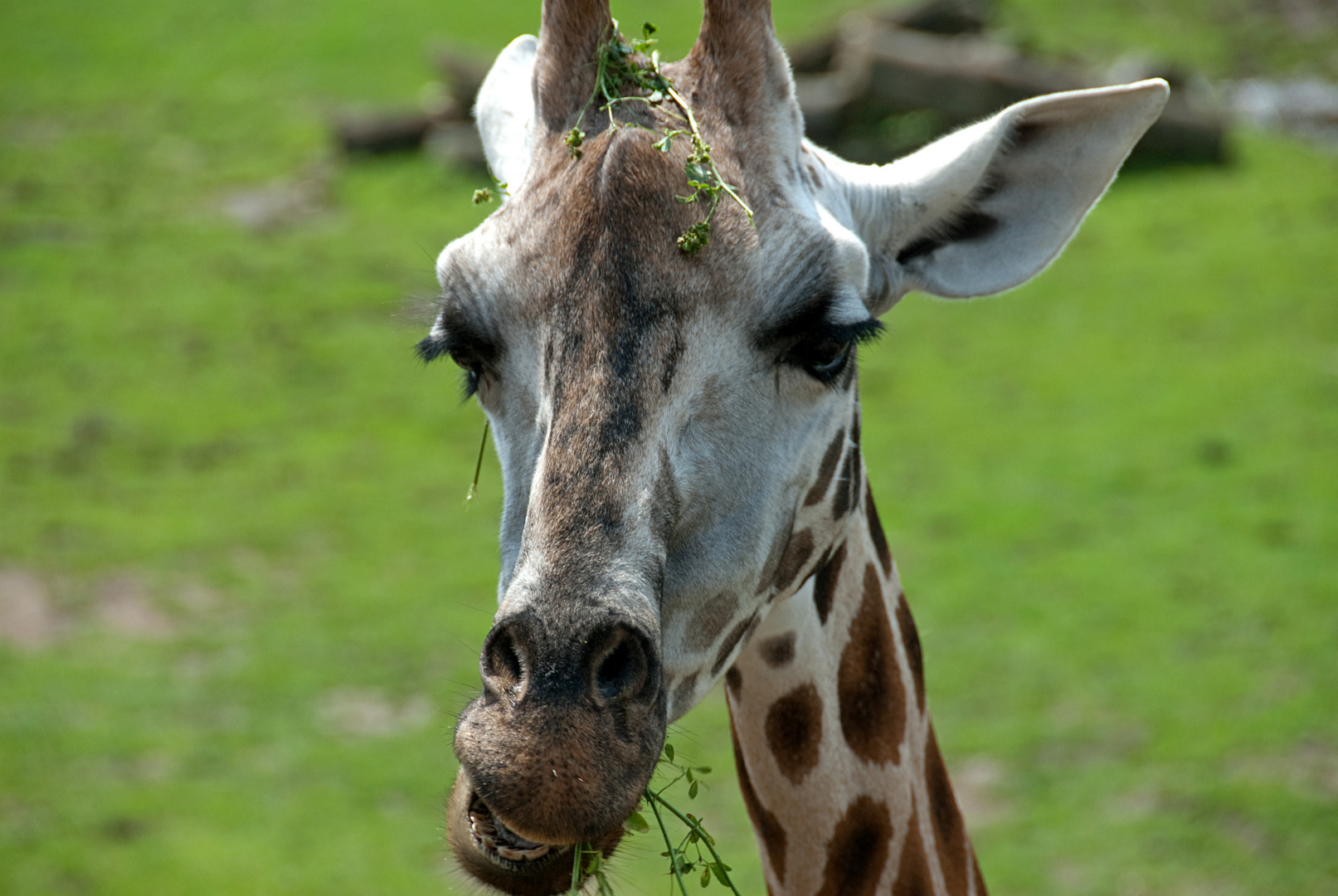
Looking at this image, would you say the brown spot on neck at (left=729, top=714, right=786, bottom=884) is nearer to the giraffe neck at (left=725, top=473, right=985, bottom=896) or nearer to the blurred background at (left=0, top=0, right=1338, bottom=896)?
the giraffe neck at (left=725, top=473, right=985, bottom=896)

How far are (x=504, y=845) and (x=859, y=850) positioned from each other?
108 centimetres

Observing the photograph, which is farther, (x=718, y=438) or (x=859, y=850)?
(x=859, y=850)

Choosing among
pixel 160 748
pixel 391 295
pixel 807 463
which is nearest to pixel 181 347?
pixel 391 295

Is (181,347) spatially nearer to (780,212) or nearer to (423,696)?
(423,696)

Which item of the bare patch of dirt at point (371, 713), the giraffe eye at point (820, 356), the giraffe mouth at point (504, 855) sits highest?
the bare patch of dirt at point (371, 713)

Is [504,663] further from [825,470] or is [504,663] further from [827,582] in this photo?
[827,582]

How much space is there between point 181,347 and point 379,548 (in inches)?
179

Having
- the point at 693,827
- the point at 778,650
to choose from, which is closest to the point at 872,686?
the point at 778,650

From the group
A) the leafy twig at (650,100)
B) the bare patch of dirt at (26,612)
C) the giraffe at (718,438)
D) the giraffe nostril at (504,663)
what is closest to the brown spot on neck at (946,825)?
the giraffe at (718,438)

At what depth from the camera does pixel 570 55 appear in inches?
113

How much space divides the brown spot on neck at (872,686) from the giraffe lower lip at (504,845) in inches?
38.8

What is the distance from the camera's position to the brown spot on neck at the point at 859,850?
3.19 meters

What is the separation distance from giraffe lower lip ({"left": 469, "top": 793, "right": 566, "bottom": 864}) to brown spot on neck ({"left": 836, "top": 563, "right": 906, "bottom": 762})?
0.99 meters

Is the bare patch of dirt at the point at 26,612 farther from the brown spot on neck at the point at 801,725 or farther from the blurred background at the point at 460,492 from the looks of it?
the brown spot on neck at the point at 801,725
